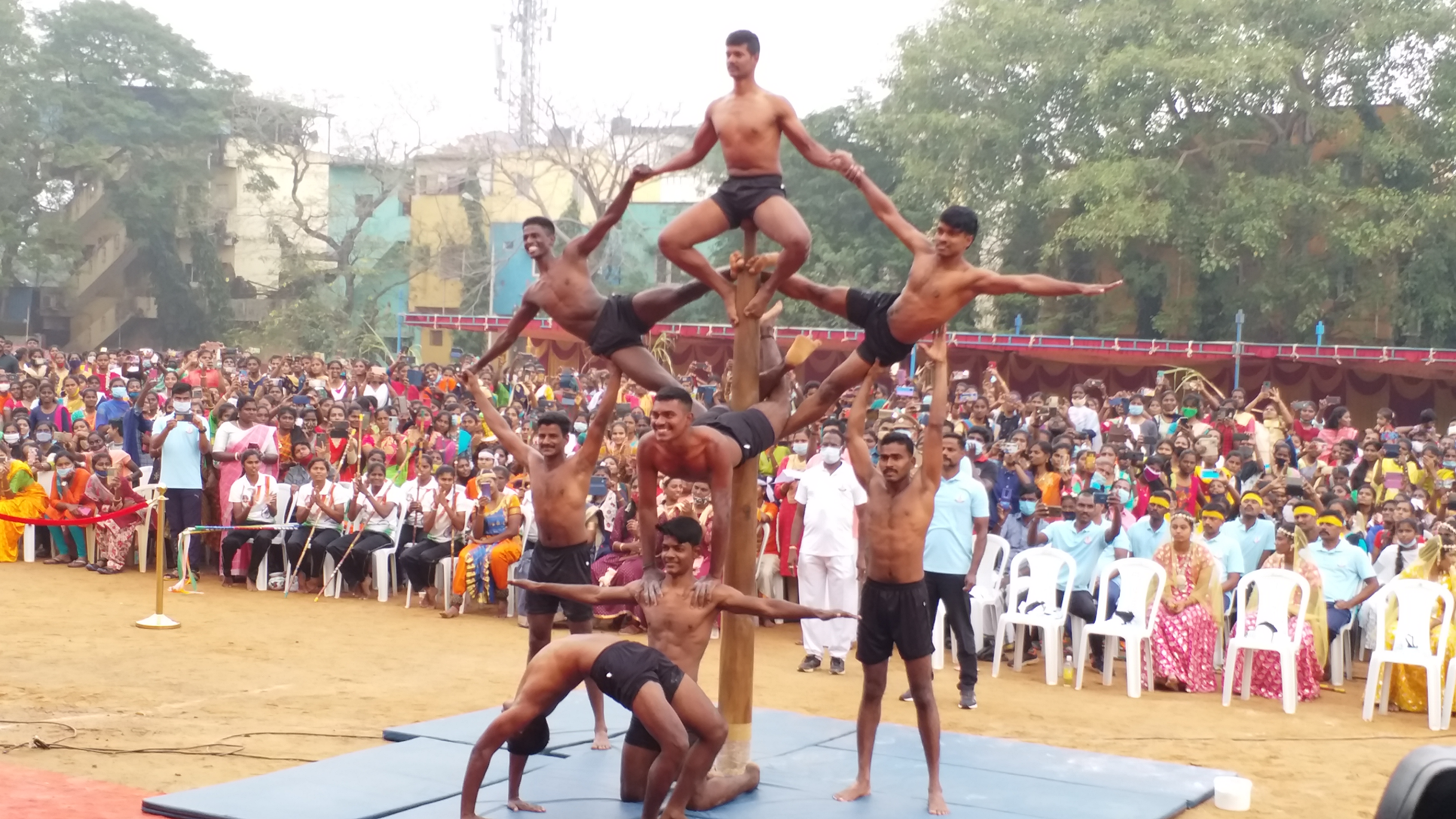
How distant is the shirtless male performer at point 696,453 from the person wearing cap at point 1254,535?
484cm

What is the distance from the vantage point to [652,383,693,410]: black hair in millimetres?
6332

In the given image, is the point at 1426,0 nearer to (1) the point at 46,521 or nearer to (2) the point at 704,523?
(2) the point at 704,523

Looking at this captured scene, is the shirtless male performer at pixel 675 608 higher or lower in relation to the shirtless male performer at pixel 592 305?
→ lower

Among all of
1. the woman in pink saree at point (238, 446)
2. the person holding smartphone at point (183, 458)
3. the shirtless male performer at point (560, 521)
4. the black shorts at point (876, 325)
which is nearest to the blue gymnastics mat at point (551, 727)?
the shirtless male performer at point (560, 521)

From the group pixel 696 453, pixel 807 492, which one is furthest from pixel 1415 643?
pixel 696 453

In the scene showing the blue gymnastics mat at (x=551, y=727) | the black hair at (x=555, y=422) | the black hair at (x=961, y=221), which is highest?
the black hair at (x=961, y=221)

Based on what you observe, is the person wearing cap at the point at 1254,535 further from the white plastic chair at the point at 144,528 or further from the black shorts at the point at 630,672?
the white plastic chair at the point at 144,528

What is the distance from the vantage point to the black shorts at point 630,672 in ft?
18.9

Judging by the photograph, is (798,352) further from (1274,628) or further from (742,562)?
(1274,628)

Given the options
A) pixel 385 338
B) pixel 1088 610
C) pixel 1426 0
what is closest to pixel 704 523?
pixel 1088 610

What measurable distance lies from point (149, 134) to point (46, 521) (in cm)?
2937

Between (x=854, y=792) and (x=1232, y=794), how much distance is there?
1.81 m

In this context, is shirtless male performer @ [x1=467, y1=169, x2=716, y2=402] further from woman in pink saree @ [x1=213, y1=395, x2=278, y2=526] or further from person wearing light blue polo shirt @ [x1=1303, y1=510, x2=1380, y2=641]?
woman in pink saree @ [x1=213, y1=395, x2=278, y2=526]

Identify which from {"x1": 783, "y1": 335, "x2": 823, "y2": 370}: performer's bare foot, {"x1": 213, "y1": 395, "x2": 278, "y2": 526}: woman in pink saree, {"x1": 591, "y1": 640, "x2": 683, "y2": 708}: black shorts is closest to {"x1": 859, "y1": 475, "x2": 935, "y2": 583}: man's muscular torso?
{"x1": 783, "y1": 335, "x2": 823, "y2": 370}: performer's bare foot
